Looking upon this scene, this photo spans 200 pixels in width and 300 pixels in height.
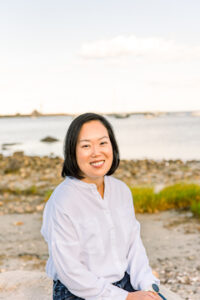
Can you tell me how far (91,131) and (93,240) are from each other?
590 mm

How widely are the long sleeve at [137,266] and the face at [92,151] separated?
36 cm

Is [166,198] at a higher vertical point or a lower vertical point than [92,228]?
lower

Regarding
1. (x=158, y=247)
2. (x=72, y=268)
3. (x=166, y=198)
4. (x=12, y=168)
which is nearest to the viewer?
(x=72, y=268)

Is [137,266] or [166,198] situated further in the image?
[166,198]

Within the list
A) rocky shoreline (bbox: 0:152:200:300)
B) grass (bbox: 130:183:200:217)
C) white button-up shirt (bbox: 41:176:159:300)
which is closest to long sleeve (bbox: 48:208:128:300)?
white button-up shirt (bbox: 41:176:159:300)

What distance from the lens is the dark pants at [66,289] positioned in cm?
218

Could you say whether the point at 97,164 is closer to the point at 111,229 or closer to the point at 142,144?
the point at 111,229

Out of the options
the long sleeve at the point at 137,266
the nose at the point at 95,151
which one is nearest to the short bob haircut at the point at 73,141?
the nose at the point at 95,151

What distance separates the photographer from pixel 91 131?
7.29 ft

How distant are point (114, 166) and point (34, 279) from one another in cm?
135

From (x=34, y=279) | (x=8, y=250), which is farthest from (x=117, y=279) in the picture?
(x=8, y=250)

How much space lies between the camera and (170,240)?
5613 mm

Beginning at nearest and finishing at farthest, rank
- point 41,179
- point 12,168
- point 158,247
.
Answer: point 158,247 < point 41,179 < point 12,168

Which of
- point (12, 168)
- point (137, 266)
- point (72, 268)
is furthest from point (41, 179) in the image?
point (72, 268)
